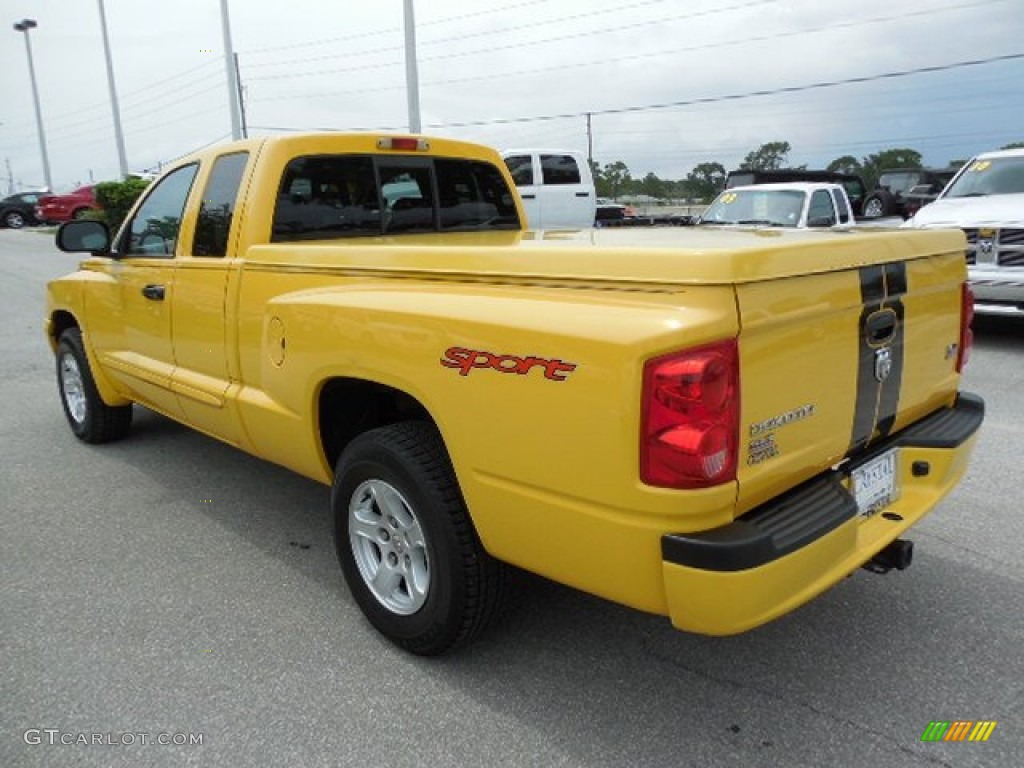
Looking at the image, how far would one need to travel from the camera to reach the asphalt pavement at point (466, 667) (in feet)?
8.01

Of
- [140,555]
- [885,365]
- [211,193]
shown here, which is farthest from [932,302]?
[140,555]

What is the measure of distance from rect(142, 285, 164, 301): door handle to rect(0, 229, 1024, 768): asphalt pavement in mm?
1155

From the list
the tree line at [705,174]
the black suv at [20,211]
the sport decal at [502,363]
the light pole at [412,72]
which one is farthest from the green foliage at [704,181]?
the sport decal at [502,363]

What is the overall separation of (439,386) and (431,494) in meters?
0.38

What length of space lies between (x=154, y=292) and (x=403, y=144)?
1.46 metres

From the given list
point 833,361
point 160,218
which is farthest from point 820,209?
point 833,361

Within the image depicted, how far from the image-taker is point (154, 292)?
4.16 metres

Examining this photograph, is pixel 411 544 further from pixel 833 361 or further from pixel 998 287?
pixel 998 287

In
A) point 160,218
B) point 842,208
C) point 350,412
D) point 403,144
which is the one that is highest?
point 403,144

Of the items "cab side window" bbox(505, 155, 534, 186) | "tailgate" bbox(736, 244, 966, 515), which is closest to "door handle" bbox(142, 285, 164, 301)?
"tailgate" bbox(736, 244, 966, 515)

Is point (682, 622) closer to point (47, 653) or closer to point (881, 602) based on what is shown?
point (881, 602)

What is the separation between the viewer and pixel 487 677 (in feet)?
9.15

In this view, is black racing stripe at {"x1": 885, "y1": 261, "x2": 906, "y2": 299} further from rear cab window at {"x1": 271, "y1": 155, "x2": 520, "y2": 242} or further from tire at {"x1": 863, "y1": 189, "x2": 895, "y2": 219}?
tire at {"x1": 863, "y1": 189, "x2": 895, "y2": 219}

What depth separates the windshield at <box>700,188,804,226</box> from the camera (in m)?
11.3
